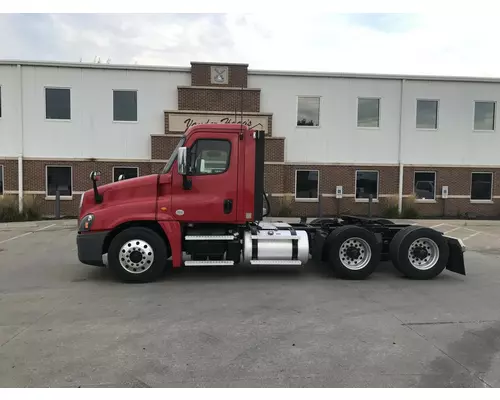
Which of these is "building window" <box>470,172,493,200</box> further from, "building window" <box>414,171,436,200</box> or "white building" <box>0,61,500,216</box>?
"building window" <box>414,171,436,200</box>

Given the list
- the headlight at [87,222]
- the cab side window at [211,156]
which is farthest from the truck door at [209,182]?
the headlight at [87,222]

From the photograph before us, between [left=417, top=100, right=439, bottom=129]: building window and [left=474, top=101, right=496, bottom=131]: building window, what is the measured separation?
2172 millimetres

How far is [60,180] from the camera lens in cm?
2028

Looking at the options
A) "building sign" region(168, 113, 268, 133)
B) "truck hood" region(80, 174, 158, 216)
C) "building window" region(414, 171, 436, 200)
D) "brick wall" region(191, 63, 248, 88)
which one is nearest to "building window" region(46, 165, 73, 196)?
"building sign" region(168, 113, 268, 133)

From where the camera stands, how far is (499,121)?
72.1 feet

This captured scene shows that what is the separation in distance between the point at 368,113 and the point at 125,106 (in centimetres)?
1175

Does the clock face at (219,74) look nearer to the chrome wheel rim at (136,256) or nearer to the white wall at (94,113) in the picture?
the white wall at (94,113)

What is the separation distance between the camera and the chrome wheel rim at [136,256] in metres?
7.72

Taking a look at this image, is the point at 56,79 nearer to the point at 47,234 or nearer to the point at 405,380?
the point at 47,234

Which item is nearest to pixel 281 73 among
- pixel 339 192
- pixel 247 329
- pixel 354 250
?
pixel 339 192

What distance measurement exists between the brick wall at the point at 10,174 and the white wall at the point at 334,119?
37.9 feet

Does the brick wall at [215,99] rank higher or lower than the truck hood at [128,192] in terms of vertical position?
higher

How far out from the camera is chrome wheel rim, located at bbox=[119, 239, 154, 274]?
772cm

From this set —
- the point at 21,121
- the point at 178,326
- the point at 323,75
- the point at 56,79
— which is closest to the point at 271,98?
the point at 323,75
